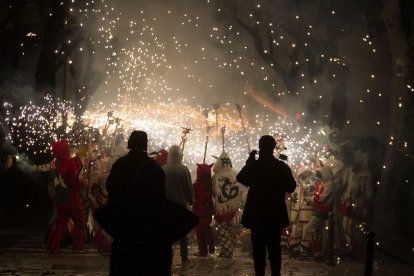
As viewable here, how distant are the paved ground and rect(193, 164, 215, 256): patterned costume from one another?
0.97 feet

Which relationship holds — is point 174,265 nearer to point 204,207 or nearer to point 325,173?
point 204,207

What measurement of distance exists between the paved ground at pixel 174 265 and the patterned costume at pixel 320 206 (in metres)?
0.45

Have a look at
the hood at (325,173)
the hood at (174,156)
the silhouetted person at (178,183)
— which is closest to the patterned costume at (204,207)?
the silhouetted person at (178,183)

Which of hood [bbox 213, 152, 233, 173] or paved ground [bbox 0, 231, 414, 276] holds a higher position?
hood [bbox 213, 152, 233, 173]

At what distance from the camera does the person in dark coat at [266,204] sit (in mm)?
8680

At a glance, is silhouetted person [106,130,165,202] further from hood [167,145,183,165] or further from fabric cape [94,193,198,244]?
hood [167,145,183,165]

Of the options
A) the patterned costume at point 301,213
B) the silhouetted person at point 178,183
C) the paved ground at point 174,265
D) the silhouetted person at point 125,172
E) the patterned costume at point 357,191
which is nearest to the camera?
the silhouetted person at point 125,172

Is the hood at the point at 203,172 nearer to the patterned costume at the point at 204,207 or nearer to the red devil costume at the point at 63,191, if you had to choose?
the patterned costume at the point at 204,207

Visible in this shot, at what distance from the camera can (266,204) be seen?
876cm

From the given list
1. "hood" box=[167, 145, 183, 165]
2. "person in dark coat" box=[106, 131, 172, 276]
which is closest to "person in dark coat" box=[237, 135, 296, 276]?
"person in dark coat" box=[106, 131, 172, 276]

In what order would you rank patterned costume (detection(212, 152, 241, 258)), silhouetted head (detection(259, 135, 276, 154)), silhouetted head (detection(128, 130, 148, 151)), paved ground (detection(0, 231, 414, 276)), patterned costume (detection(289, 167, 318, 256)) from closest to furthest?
1. silhouetted head (detection(128, 130, 148, 151))
2. silhouetted head (detection(259, 135, 276, 154))
3. paved ground (detection(0, 231, 414, 276))
4. patterned costume (detection(212, 152, 241, 258))
5. patterned costume (detection(289, 167, 318, 256))

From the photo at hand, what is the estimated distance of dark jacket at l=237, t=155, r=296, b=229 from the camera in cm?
871

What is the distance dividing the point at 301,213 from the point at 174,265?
10.6ft

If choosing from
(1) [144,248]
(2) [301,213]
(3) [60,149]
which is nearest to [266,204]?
(1) [144,248]
